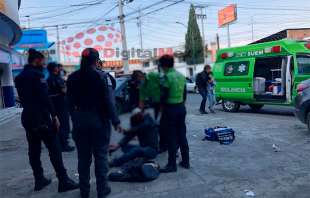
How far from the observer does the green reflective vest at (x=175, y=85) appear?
4.62 metres

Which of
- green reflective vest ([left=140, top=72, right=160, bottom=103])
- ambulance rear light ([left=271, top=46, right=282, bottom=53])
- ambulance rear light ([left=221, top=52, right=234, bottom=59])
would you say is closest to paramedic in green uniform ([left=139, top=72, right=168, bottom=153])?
green reflective vest ([left=140, top=72, right=160, bottom=103])

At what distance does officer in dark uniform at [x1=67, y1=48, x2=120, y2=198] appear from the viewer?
397cm

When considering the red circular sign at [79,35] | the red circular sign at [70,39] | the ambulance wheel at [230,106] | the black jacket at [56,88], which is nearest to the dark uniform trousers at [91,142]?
the black jacket at [56,88]

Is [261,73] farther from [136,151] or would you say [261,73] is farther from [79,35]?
[79,35]

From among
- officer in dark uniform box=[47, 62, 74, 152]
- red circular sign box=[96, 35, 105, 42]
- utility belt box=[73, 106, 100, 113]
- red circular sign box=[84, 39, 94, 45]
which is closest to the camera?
utility belt box=[73, 106, 100, 113]

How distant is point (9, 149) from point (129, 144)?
550 centimetres

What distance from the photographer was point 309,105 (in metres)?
7.80

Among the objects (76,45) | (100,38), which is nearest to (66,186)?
(100,38)

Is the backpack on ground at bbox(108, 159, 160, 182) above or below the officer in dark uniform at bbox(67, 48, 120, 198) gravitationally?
below

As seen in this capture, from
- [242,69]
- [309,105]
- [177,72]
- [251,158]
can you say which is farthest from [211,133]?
[242,69]

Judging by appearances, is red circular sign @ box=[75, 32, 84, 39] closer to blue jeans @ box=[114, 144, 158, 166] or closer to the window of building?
the window of building

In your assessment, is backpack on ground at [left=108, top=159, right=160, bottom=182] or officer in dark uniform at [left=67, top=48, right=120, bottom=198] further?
backpack on ground at [left=108, top=159, right=160, bottom=182]

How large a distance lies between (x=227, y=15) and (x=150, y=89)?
46.0 metres

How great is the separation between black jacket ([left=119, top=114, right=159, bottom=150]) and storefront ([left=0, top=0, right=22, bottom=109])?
899 centimetres
